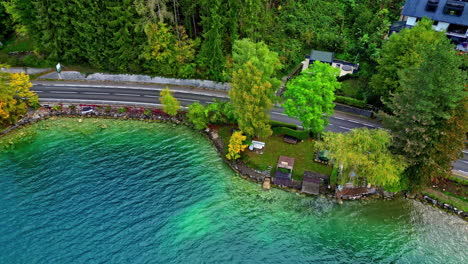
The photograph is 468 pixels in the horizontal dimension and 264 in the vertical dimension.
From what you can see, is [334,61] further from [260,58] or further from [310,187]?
[310,187]

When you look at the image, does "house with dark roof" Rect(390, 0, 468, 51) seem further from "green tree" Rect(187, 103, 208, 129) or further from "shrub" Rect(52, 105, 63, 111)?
"shrub" Rect(52, 105, 63, 111)

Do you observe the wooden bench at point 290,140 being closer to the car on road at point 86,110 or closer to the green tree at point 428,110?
the green tree at point 428,110

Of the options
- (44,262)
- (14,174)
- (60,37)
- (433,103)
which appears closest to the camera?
(44,262)

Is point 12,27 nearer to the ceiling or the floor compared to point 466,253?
nearer to the ceiling

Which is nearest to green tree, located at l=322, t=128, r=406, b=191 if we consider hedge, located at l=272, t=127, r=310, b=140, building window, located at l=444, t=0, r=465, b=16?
hedge, located at l=272, t=127, r=310, b=140

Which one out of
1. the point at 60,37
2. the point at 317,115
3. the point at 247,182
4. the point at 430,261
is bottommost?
the point at 430,261

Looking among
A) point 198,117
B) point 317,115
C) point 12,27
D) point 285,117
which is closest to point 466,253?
point 317,115

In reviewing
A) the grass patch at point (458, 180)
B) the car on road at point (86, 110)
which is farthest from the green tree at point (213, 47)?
the grass patch at point (458, 180)

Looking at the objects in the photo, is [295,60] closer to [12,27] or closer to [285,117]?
[285,117]
